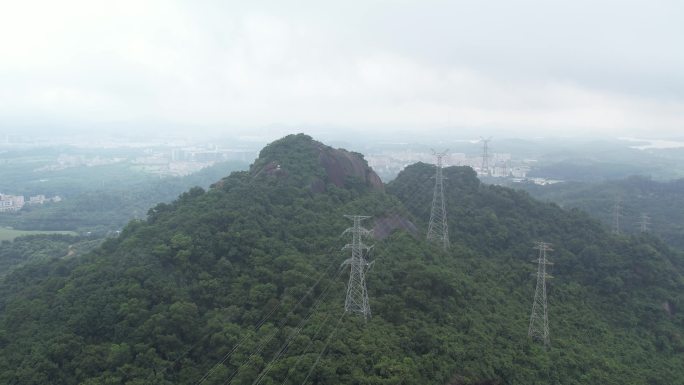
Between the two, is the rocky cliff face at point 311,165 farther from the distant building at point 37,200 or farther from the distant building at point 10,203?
the distant building at point 37,200

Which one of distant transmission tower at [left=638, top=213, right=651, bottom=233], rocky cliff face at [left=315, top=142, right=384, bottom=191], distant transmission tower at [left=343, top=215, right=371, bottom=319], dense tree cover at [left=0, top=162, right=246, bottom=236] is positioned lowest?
dense tree cover at [left=0, top=162, right=246, bottom=236]

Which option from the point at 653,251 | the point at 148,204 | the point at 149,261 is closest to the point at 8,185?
the point at 148,204

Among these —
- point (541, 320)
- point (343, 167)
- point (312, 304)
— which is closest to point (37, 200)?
point (343, 167)

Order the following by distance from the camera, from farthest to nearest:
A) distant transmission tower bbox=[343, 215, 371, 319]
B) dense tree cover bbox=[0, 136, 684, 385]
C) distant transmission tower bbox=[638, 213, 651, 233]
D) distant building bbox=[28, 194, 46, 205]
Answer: distant building bbox=[28, 194, 46, 205]
distant transmission tower bbox=[638, 213, 651, 233]
distant transmission tower bbox=[343, 215, 371, 319]
dense tree cover bbox=[0, 136, 684, 385]

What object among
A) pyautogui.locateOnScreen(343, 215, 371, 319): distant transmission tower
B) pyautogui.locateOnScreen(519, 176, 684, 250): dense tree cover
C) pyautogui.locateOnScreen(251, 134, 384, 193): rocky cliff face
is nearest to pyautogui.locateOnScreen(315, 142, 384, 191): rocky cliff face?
pyautogui.locateOnScreen(251, 134, 384, 193): rocky cliff face

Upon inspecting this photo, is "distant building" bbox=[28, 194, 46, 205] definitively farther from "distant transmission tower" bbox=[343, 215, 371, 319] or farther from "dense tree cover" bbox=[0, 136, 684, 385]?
"distant transmission tower" bbox=[343, 215, 371, 319]
